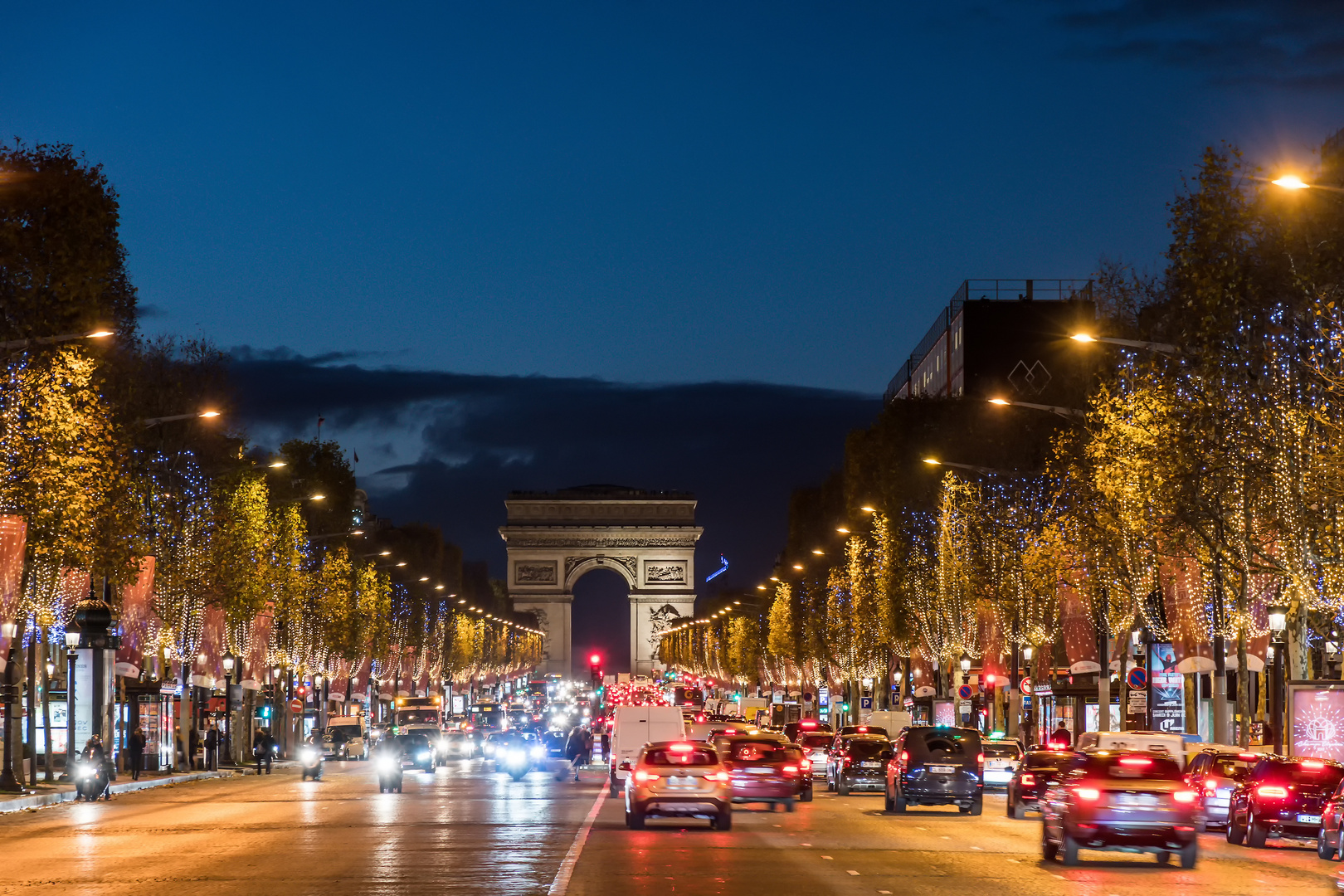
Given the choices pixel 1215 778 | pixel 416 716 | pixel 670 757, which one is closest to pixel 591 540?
pixel 416 716

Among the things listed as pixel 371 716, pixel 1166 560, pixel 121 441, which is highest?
pixel 121 441

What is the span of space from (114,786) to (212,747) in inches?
695

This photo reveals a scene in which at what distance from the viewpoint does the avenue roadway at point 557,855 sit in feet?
73.5

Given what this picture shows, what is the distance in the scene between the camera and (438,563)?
509ft

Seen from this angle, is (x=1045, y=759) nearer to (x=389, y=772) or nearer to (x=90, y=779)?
(x=389, y=772)

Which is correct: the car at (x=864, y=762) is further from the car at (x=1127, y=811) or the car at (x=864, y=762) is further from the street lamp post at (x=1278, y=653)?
the car at (x=1127, y=811)

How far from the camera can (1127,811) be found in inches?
1056

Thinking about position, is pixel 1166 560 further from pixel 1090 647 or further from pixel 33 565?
pixel 33 565

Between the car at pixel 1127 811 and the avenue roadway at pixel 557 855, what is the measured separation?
0.38 metres

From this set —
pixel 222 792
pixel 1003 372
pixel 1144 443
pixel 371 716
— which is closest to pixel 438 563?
pixel 371 716

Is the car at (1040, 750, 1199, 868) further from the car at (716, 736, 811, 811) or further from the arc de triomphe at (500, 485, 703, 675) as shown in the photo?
the arc de triomphe at (500, 485, 703, 675)

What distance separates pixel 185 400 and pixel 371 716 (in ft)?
204

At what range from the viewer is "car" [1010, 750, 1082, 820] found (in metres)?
39.4

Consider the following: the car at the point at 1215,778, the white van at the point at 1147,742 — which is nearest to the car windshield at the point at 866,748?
the white van at the point at 1147,742
